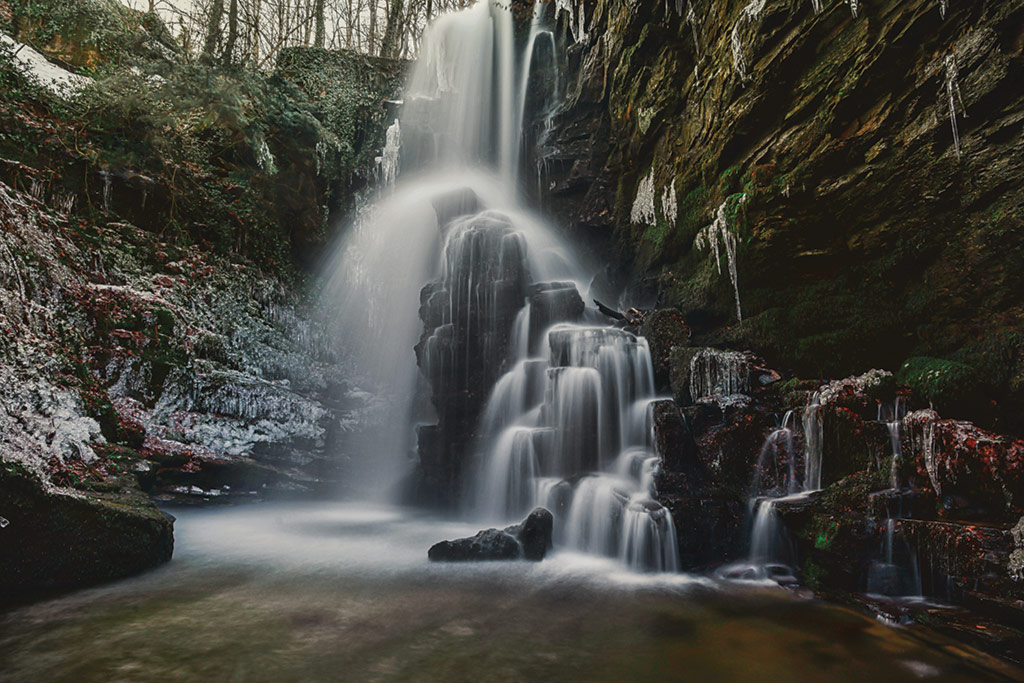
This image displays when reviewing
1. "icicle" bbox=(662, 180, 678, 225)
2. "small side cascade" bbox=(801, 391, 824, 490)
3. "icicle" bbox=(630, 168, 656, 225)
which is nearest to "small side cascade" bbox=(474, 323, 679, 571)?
"small side cascade" bbox=(801, 391, 824, 490)

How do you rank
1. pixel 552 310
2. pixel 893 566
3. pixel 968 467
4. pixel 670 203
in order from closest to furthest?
1. pixel 893 566
2. pixel 968 467
3. pixel 670 203
4. pixel 552 310

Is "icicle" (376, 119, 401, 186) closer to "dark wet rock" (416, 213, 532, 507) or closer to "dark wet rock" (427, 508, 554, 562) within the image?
"dark wet rock" (416, 213, 532, 507)

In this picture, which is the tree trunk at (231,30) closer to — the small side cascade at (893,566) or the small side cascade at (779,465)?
the small side cascade at (779,465)

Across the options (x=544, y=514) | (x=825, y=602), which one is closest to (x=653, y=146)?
(x=544, y=514)

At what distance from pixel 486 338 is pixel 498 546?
6330 millimetres

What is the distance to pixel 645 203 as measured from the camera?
1260 cm

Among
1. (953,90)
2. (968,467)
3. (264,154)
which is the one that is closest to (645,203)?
(953,90)

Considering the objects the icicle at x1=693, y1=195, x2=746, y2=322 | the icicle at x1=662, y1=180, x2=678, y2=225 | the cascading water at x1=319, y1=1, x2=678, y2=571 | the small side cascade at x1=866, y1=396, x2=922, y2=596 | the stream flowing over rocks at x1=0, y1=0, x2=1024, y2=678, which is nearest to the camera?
the small side cascade at x1=866, y1=396, x2=922, y2=596

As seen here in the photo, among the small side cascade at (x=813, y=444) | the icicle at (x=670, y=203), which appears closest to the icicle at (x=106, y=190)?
the icicle at (x=670, y=203)

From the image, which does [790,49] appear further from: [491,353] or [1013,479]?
[491,353]

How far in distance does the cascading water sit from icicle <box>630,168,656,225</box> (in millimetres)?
2711

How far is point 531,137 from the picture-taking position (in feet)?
61.2

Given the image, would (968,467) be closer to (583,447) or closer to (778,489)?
(778,489)

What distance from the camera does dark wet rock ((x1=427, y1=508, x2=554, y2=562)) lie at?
21.7ft
